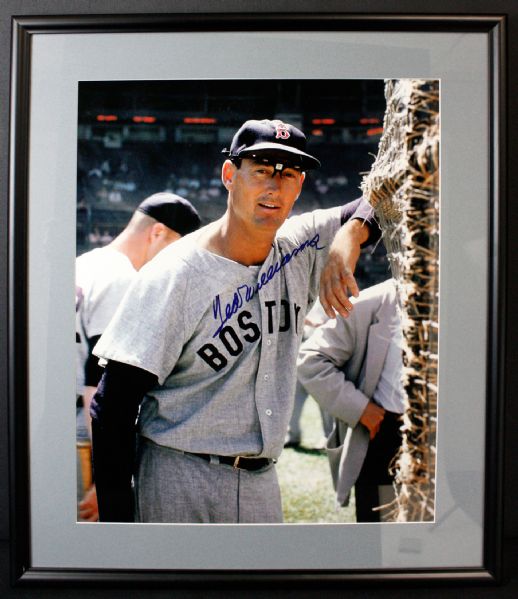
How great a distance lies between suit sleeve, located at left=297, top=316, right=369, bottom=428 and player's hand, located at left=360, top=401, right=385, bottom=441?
1 centimetres

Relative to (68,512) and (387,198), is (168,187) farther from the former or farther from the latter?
(68,512)

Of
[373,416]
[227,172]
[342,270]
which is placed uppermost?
[227,172]

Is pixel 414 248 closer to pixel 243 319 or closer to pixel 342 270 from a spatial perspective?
pixel 342 270

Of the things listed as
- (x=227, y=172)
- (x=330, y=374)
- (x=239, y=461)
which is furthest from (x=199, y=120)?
(x=239, y=461)

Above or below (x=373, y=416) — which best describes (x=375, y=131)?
above

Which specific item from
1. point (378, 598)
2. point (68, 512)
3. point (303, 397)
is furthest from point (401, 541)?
point (68, 512)

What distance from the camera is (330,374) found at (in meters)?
1.47

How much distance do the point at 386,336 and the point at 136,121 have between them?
0.81 meters

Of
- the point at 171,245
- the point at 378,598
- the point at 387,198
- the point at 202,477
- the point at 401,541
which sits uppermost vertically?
the point at 387,198

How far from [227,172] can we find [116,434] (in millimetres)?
692

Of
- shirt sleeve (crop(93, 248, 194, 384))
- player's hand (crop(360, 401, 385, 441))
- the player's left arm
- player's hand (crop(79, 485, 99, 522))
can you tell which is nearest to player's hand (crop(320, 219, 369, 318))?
the player's left arm

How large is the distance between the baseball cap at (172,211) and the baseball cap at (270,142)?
0.16 metres

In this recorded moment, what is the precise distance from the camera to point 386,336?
4.91 ft
